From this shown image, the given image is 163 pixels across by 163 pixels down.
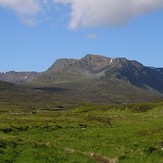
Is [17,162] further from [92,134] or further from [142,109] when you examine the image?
[142,109]

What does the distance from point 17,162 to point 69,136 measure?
23.2m

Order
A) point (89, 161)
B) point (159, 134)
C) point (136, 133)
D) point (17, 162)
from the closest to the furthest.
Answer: point (17, 162) → point (89, 161) → point (159, 134) → point (136, 133)

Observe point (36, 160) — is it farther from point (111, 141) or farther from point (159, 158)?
point (111, 141)

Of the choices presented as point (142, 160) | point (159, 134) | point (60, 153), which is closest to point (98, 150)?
point (60, 153)

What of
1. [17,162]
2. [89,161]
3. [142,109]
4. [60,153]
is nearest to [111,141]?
[60,153]

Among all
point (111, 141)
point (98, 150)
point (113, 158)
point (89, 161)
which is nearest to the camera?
point (89, 161)

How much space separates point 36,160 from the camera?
29906mm

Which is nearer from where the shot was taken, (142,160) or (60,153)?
(142,160)

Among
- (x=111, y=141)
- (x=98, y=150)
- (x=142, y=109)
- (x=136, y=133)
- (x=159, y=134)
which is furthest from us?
(x=142, y=109)

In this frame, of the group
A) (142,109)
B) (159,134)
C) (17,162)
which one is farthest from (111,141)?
(142,109)

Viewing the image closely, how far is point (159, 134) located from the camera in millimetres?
49969

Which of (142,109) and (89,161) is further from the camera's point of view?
(142,109)

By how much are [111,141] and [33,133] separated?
14.2 meters

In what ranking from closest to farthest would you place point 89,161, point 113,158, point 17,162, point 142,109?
1. point 17,162
2. point 89,161
3. point 113,158
4. point 142,109
